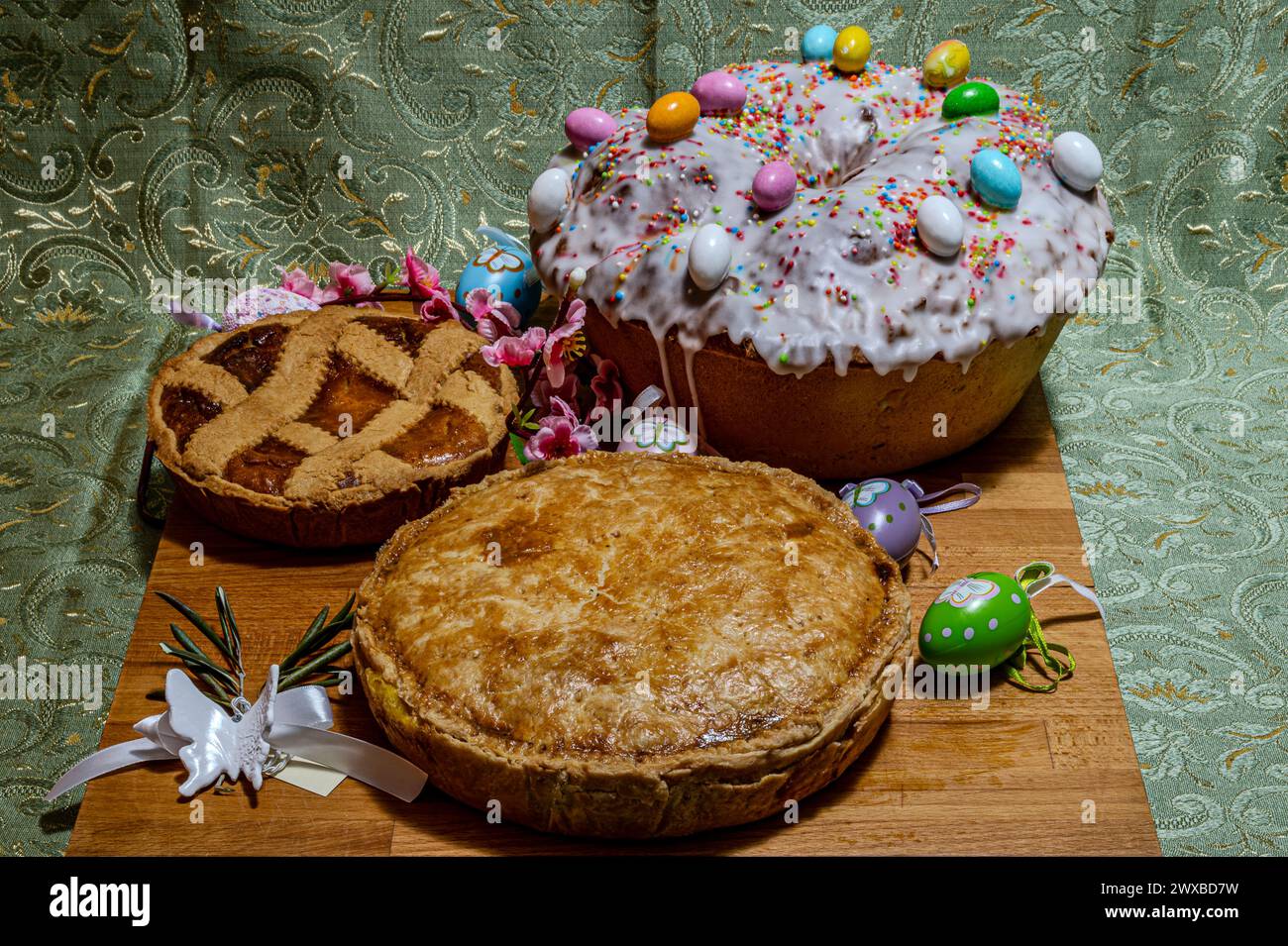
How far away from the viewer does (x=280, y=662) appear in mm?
2021

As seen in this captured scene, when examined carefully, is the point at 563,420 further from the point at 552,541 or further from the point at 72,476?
the point at 72,476

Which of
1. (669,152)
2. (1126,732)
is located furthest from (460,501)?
(1126,732)

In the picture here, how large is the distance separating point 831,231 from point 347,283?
1.07 metres

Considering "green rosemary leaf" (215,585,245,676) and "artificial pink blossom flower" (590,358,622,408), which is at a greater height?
"artificial pink blossom flower" (590,358,622,408)

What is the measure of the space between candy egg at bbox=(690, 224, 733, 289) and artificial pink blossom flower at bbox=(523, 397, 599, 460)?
327 millimetres

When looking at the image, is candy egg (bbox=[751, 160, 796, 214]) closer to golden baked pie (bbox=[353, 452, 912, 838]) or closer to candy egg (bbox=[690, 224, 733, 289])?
candy egg (bbox=[690, 224, 733, 289])

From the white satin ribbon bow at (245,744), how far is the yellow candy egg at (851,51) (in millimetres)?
1536

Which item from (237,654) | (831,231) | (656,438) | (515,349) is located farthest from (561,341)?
(237,654)

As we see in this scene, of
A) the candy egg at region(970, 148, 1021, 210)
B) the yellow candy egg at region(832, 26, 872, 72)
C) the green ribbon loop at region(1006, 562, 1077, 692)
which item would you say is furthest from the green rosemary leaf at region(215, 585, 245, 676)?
the yellow candy egg at region(832, 26, 872, 72)

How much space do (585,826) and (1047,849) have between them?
2.03 feet

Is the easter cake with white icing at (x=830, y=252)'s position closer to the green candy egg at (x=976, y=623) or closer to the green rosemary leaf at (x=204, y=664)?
the green candy egg at (x=976, y=623)

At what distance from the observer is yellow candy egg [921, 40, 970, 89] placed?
8.21ft

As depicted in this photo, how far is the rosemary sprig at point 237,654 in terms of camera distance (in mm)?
1980

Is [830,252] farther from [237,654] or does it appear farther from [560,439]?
[237,654]
